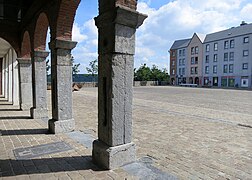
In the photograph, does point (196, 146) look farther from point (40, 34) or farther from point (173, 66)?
point (173, 66)

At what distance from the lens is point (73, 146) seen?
4.36 metres

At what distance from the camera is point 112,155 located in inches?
127

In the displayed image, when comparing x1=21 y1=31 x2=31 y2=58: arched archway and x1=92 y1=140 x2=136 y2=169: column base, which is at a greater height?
x1=21 y1=31 x2=31 y2=58: arched archway

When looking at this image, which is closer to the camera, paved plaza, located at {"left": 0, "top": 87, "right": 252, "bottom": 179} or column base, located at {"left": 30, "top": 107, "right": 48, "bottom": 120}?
paved plaza, located at {"left": 0, "top": 87, "right": 252, "bottom": 179}

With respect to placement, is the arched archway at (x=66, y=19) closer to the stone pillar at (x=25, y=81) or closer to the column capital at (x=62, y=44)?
the column capital at (x=62, y=44)

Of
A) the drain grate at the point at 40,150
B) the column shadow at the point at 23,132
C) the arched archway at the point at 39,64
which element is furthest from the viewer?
the arched archway at the point at 39,64

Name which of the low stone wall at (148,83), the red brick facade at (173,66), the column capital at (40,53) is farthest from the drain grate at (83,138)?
the red brick facade at (173,66)

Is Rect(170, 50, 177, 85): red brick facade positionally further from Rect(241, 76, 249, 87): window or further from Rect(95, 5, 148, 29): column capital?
Rect(95, 5, 148, 29): column capital

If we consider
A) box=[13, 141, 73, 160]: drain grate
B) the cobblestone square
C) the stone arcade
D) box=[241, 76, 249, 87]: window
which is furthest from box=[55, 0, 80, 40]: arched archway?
box=[241, 76, 249, 87]: window

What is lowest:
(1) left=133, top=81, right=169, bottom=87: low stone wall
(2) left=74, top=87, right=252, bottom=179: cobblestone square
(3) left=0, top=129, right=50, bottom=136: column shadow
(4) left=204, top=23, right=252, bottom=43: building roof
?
(2) left=74, top=87, right=252, bottom=179: cobblestone square

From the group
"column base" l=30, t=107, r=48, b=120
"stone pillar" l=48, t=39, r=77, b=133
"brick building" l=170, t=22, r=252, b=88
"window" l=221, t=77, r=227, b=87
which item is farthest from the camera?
"window" l=221, t=77, r=227, b=87

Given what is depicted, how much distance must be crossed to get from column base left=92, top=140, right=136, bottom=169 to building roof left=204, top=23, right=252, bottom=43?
42.1m

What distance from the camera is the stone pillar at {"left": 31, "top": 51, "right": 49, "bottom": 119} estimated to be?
22.4 ft

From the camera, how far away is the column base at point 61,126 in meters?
5.25
